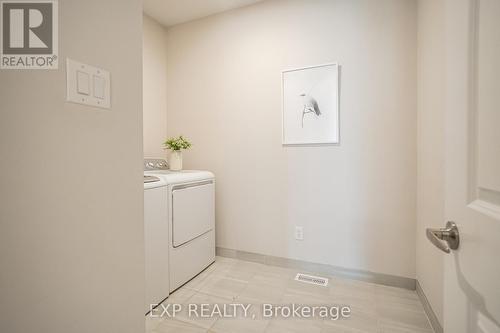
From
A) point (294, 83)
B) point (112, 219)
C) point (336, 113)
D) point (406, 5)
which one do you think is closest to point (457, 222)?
point (112, 219)

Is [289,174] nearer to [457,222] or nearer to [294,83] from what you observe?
[294,83]

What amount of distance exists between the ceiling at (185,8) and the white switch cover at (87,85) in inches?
83.2

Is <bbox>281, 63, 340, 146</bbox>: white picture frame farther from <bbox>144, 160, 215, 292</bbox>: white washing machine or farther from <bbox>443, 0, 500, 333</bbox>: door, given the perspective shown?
<bbox>443, 0, 500, 333</bbox>: door

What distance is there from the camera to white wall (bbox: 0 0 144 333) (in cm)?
50

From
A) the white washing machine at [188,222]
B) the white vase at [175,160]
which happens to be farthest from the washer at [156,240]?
the white vase at [175,160]

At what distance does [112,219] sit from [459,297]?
949 millimetres

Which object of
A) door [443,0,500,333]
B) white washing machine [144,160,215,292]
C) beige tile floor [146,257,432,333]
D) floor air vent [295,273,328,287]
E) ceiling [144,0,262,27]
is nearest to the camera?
door [443,0,500,333]

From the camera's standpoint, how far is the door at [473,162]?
42cm

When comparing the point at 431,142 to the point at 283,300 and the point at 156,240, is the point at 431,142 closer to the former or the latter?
the point at 283,300

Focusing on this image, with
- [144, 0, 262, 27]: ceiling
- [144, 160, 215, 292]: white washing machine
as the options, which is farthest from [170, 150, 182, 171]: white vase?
[144, 0, 262, 27]: ceiling

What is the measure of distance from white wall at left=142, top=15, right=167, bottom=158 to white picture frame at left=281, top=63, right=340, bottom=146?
1439 mm

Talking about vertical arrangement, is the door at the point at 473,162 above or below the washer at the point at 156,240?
above

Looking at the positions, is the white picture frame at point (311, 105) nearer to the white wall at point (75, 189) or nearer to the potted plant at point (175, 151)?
the potted plant at point (175, 151)

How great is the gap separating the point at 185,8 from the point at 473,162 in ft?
9.02
